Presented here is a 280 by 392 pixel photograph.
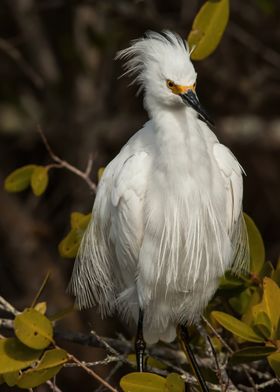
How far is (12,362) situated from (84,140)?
2.57 metres

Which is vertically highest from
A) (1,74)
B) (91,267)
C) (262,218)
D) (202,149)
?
(202,149)

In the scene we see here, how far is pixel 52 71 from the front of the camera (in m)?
5.18

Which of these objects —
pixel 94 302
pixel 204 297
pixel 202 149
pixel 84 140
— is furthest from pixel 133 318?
pixel 84 140

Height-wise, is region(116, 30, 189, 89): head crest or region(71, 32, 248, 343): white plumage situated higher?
region(116, 30, 189, 89): head crest

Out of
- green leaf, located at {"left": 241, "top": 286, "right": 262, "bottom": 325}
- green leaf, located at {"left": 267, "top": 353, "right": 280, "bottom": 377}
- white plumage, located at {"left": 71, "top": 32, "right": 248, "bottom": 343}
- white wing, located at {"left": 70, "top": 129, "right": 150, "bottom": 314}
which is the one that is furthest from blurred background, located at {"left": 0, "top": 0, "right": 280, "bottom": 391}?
green leaf, located at {"left": 267, "top": 353, "right": 280, "bottom": 377}

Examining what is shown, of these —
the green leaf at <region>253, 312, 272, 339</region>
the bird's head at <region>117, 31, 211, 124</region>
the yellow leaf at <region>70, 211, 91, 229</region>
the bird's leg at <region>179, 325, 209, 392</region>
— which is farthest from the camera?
the yellow leaf at <region>70, 211, 91, 229</region>

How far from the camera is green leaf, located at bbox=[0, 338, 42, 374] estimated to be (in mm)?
2439

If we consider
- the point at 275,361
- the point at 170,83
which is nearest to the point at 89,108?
the point at 170,83

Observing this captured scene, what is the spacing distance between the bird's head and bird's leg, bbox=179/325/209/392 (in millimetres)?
777

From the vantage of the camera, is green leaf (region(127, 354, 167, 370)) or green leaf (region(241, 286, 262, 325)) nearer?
green leaf (region(241, 286, 262, 325))

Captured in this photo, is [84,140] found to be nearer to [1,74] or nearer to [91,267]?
[1,74]

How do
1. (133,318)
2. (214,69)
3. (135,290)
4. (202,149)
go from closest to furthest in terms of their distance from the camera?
(202,149), (135,290), (133,318), (214,69)

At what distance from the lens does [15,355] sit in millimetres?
Answer: 2482

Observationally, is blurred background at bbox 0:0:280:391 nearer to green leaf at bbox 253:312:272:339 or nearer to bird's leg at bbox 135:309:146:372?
bird's leg at bbox 135:309:146:372
